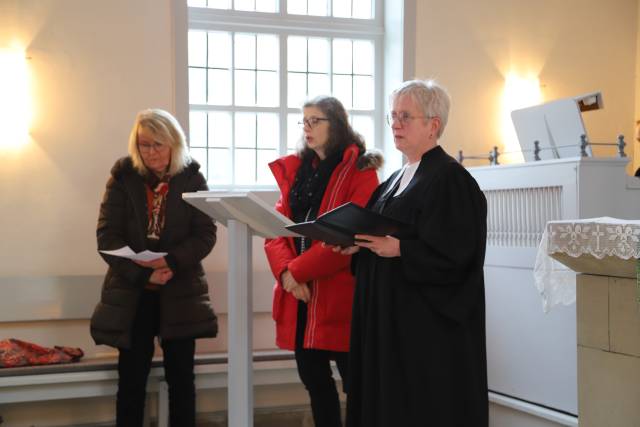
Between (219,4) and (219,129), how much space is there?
83 centimetres

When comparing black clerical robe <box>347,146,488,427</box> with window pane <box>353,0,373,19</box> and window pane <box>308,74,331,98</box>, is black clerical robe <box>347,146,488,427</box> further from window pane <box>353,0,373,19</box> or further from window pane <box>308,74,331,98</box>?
window pane <box>353,0,373,19</box>

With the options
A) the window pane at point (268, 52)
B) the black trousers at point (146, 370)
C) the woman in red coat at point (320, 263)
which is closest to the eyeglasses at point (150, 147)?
the black trousers at point (146, 370)

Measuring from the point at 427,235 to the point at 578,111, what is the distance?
6.95 feet

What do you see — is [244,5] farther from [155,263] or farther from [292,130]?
[155,263]

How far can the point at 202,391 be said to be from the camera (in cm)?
473

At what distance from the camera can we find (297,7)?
5.41 metres

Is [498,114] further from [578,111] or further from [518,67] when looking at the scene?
[578,111]

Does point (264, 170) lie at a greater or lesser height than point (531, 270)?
greater

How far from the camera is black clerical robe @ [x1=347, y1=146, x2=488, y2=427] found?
2369 millimetres

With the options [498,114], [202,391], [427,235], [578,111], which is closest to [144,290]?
[202,391]

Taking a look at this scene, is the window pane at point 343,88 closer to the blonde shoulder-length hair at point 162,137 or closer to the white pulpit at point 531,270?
the white pulpit at point 531,270

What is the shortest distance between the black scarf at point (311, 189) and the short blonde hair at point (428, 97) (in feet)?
2.00

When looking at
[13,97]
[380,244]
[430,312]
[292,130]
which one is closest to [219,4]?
[292,130]

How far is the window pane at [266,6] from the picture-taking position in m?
5.33
